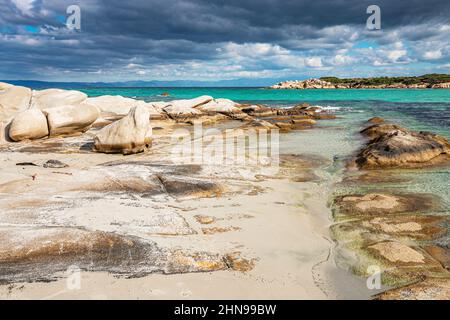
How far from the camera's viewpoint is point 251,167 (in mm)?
13531

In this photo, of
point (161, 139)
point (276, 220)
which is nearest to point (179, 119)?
point (161, 139)

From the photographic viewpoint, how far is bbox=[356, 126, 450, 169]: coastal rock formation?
13.9 meters

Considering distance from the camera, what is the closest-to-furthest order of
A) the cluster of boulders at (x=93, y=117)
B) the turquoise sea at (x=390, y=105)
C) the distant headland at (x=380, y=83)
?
1. the cluster of boulders at (x=93, y=117)
2. the turquoise sea at (x=390, y=105)
3. the distant headland at (x=380, y=83)

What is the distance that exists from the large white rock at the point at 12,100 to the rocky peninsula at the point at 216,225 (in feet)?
23.0

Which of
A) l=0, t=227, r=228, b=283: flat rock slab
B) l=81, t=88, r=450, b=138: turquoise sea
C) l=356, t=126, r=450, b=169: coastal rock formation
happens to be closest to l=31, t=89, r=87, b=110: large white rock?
l=356, t=126, r=450, b=169: coastal rock formation

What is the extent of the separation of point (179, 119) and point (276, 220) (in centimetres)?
2454

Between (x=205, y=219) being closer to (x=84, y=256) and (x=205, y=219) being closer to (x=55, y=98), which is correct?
(x=84, y=256)

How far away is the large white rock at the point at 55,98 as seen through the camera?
23047 millimetres

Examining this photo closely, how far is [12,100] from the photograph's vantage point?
2242 cm

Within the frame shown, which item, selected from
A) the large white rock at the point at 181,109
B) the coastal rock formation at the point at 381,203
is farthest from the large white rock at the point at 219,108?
the coastal rock formation at the point at 381,203

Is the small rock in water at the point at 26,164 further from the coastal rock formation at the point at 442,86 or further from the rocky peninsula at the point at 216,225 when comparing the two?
the coastal rock formation at the point at 442,86
